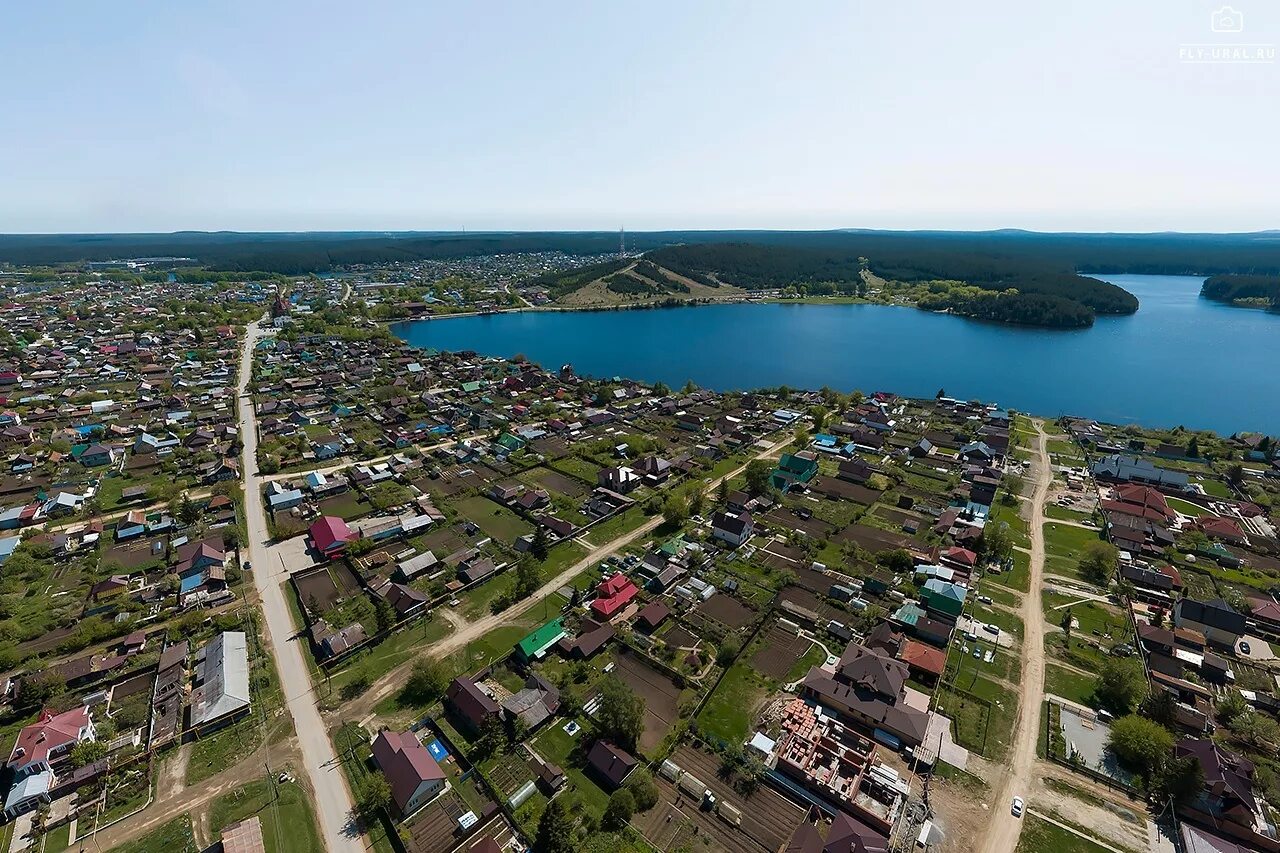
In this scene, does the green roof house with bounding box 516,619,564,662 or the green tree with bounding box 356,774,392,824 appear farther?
the green roof house with bounding box 516,619,564,662

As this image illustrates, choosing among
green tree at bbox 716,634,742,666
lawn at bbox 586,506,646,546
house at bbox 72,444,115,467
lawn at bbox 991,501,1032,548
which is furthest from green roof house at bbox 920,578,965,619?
house at bbox 72,444,115,467

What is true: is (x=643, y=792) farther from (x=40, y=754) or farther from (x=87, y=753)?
(x=40, y=754)

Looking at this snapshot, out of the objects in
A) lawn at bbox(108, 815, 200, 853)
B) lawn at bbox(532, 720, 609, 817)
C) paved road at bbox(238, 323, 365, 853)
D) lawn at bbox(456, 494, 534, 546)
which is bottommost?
lawn at bbox(456, 494, 534, 546)

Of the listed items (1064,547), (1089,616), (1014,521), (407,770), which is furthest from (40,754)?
(1064,547)

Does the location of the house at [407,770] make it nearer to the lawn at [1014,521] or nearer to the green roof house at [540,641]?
the green roof house at [540,641]

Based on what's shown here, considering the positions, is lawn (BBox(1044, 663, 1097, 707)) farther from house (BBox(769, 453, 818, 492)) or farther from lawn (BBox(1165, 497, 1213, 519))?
lawn (BBox(1165, 497, 1213, 519))

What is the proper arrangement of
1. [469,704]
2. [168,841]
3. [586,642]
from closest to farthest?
[168,841] < [469,704] < [586,642]

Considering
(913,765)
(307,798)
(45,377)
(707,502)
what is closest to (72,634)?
(307,798)
